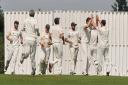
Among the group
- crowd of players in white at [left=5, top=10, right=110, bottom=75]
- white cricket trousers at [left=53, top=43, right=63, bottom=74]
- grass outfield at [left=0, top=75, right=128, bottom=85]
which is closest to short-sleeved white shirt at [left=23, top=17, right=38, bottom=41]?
crowd of players in white at [left=5, top=10, right=110, bottom=75]

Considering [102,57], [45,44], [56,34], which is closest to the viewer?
[56,34]

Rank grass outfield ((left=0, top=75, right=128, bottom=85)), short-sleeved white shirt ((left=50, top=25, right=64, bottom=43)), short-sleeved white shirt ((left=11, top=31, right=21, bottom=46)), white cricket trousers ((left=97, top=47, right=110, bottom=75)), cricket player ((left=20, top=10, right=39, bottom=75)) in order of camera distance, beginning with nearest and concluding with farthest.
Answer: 1. grass outfield ((left=0, top=75, right=128, bottom=85))
2. cricket player ((left=20, top=10, right=39, bottom=75))
3. short-sleeved white shirt ((left=50, top=25, right=64, bottom=43))
4. white cricket trousers ((left=97, top=47, right=110, bottom=75))
5. short-sleeved white shirt ((left=11, top=31, right=21, bottom=46))

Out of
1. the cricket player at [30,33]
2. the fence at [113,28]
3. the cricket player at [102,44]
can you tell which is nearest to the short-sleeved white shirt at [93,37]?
the cricket player at [102,44]

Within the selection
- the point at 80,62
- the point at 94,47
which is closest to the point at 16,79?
the point at 94,47

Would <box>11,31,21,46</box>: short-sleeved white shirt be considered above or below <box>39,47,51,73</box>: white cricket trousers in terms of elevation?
above

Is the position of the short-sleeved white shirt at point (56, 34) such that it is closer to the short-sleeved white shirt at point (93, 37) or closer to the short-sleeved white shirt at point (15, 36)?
the short-sleeved white shirt at point (93, 37)

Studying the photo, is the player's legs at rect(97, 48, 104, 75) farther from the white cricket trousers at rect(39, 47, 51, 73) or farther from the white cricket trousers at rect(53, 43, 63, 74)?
the white cricket trousers at rect(39, 47, 51, 73)

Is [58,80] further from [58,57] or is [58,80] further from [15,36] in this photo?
[15,36]

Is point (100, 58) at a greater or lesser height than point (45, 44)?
lesser

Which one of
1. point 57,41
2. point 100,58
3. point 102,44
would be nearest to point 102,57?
point 100,58

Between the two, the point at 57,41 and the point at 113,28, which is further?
the point at 113,28

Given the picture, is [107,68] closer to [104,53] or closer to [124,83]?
Answer: [104,53]

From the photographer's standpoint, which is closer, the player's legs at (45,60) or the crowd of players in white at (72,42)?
the crowd of players in white at (72,42)

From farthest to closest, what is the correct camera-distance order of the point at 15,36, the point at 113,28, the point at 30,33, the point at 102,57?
the point at 113,28 → the point at 15,36 → the point at 102,57 → the point at 30,33
